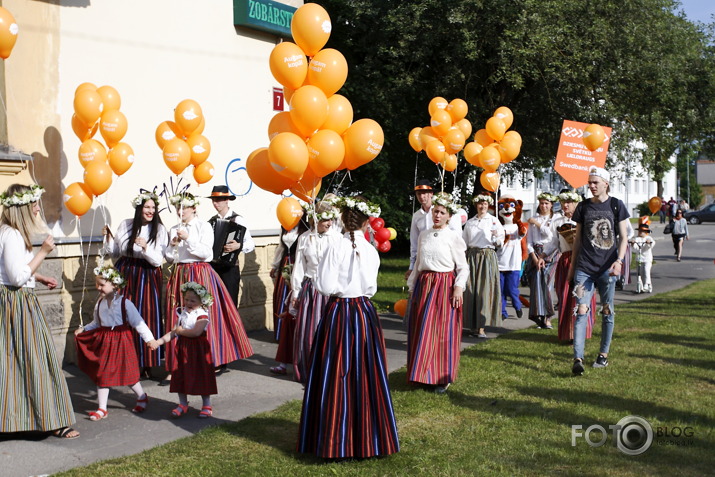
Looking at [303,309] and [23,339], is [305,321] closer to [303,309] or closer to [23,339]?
[303,309]

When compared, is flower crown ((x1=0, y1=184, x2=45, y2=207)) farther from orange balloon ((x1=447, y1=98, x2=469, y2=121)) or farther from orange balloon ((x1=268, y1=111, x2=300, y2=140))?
orange balloon ((x1=447, y1=98, x2=469, y2=121))

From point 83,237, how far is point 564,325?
5.67 m

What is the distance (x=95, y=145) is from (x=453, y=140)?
5.07 meters

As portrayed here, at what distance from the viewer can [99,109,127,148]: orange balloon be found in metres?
7.90

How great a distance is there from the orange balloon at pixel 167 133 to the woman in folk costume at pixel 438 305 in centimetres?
299

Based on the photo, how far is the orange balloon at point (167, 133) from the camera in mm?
8555

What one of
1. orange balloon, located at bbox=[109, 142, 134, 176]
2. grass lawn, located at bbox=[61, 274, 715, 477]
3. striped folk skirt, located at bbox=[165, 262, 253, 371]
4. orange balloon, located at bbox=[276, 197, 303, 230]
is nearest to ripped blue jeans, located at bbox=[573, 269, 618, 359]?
grass lawn, located at bbox=[61, 274, 715, 477]

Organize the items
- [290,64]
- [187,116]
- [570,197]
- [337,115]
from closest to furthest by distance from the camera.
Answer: [290,64] < [337,115] < [187,116] < [570,197]

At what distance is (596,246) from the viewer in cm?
771

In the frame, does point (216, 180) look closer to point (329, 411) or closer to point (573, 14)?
point (329, 411)

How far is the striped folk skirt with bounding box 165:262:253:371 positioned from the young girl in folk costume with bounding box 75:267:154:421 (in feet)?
3.64

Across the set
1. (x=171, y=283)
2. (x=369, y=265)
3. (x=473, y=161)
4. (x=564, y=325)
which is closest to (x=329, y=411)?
(x=369, y=265)

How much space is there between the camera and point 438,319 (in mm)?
7406

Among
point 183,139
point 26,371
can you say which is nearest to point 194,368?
point 26,371
